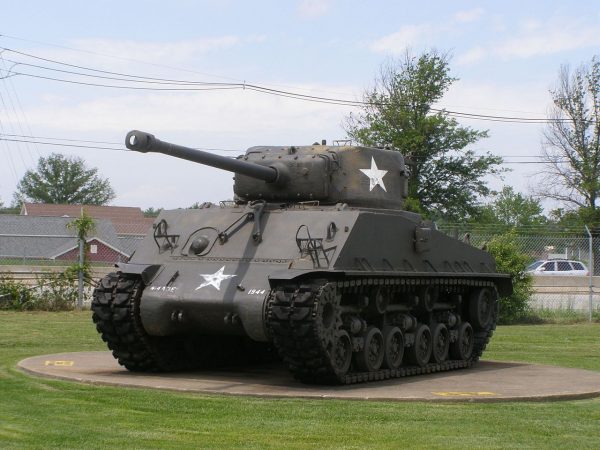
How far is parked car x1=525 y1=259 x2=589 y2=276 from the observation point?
42.7 m

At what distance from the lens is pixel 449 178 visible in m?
43.8

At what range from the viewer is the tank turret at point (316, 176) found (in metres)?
17.5

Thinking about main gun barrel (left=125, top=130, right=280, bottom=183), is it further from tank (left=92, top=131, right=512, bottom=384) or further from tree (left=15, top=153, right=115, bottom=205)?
tree (left=15, top=153, right=115, bottom=205)

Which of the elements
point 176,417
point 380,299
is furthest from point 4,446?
point 380,299

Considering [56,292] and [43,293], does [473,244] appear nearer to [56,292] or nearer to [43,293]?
[56,292]

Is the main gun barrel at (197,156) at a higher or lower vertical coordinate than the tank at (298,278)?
higher

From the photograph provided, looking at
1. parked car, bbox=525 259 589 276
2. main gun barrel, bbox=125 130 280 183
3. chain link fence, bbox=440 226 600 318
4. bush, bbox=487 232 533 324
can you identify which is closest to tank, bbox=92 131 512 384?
main gun barrel, bbox=125 130 280 183

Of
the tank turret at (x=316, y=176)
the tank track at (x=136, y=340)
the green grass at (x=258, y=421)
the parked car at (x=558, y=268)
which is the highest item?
the tank turret at (x=316, y=176)

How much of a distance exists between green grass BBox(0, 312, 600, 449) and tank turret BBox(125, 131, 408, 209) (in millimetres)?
4290

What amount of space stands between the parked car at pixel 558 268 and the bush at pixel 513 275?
11.9 m

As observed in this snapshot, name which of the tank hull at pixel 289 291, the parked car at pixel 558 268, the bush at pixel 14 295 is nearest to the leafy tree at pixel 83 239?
the bush at pixel 14 295

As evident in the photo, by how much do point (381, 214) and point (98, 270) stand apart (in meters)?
18.1

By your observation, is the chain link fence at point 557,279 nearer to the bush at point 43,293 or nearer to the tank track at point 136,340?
the bush at point 43,293

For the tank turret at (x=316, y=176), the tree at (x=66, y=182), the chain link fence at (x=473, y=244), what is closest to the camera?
the tank turret at (x=316, y=176)
